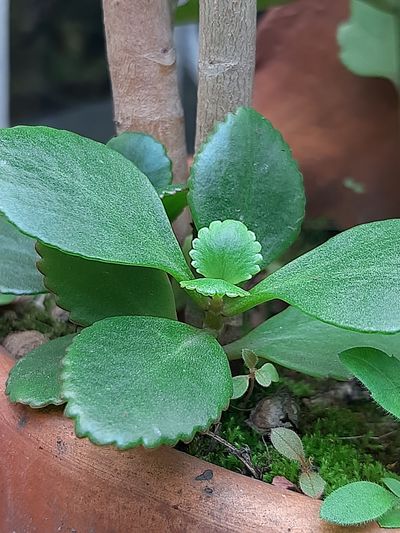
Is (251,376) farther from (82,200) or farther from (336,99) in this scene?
(336,99)

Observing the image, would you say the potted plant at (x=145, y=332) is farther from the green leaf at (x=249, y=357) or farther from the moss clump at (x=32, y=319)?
the moss clump at (x=32, y=319)

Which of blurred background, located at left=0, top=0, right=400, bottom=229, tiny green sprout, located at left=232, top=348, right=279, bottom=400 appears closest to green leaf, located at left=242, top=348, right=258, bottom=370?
tiny green sprout, located at left=232, top=348, right=279, bottom=400

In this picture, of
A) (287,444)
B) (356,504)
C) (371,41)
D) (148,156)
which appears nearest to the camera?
(356,504)

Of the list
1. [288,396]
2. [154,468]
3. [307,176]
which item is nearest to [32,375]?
[154,468]

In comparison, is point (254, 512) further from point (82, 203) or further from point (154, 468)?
point (82, 203)

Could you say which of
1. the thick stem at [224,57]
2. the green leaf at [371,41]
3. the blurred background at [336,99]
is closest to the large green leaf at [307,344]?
the thick stem at [224,57]

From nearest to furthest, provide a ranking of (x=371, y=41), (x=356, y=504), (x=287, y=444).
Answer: (x=356, y=504) → (x=287, y=444) → (x=371, y=41)

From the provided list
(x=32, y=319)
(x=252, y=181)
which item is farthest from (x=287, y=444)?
(x=32, y=319)
